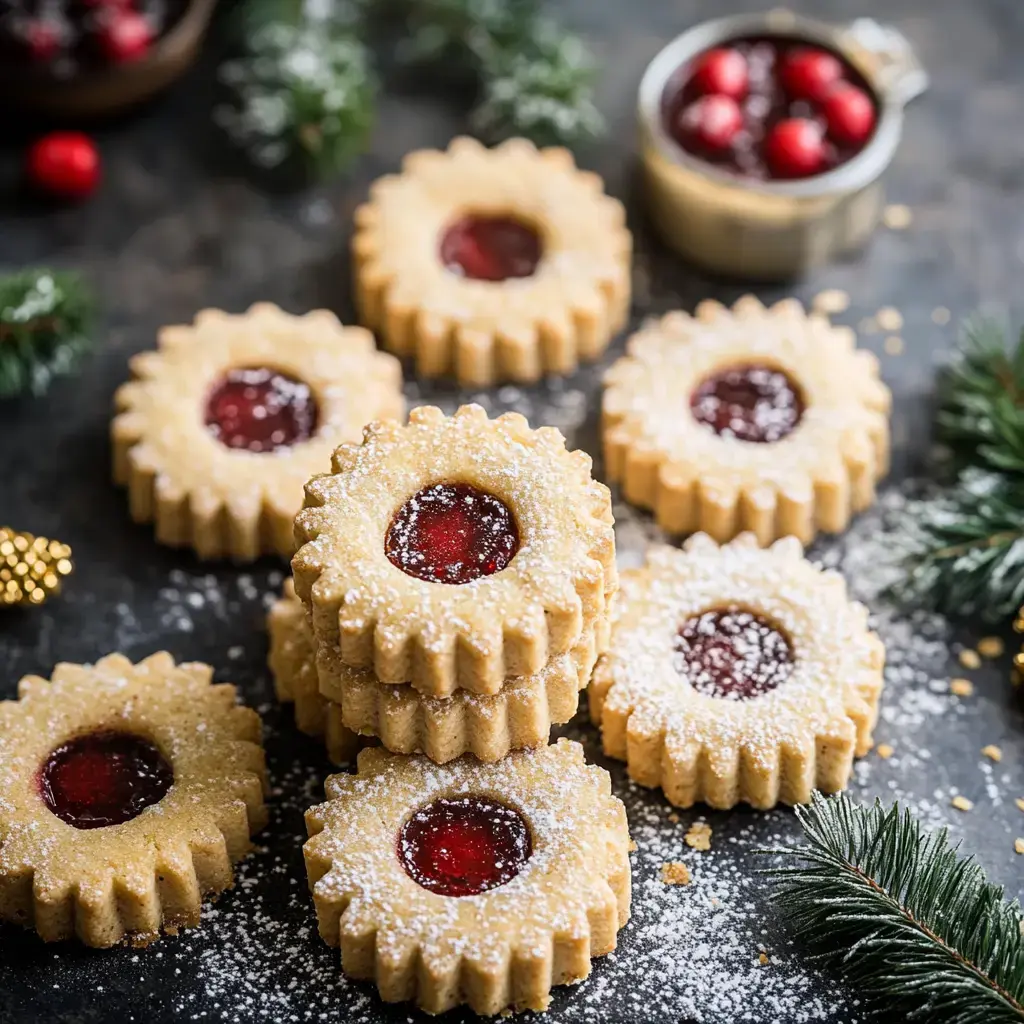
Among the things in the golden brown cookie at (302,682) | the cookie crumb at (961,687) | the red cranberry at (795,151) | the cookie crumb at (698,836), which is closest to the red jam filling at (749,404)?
the red cranberry at (795,151)

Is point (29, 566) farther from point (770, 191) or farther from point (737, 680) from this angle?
point (770, 191)

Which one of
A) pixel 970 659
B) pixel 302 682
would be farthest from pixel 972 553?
pixel 302 682

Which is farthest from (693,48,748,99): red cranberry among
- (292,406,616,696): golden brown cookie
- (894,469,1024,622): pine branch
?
(292,406,616,696): golden brown cookie

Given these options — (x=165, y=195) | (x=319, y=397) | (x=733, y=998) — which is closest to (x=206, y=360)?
(x=319, y=397)

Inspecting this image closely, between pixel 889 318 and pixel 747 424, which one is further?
pixel 889 318

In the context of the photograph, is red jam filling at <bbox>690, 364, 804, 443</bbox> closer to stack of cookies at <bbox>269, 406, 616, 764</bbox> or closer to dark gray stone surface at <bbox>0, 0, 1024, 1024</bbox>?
dark gray stone surface at <bbox>0, 0, 1024, 1024</bbox>

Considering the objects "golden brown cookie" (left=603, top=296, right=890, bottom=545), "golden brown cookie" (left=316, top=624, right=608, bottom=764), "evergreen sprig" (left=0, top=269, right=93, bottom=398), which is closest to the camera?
"golden brown cookie" (left=316, top=624, right=608, bottom=764)
